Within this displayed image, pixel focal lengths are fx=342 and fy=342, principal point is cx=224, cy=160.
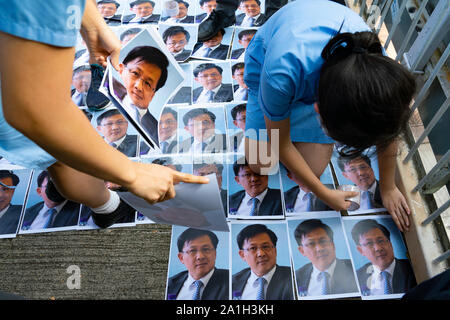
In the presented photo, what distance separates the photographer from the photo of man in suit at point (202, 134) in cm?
118

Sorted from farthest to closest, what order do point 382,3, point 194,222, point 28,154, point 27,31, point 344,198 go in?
point 382,3 → point 344,198 → point 194,222 → point 28,154 → point 27,31

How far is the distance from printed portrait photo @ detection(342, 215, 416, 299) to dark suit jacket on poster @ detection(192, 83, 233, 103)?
602 mm

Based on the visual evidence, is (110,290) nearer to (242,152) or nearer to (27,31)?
(242,152)

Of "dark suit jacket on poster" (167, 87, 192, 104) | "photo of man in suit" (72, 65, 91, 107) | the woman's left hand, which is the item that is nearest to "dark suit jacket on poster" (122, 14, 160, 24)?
"photo of man in suit" (72, 65, 91, 107)

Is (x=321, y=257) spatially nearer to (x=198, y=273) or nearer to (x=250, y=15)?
(x=198, y=273)

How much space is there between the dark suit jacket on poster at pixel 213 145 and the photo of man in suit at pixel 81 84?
424 mm

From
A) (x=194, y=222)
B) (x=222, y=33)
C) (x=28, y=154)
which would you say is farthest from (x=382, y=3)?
(x=28, y=154)

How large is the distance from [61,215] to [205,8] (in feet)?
3.41

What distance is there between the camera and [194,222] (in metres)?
0.87

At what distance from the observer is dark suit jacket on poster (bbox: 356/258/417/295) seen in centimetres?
93

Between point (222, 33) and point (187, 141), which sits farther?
point (222, 33)

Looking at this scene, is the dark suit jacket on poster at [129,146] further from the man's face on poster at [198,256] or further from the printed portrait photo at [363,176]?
the printed portrait photo at [363,176]

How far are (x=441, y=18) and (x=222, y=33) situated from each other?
82 cm

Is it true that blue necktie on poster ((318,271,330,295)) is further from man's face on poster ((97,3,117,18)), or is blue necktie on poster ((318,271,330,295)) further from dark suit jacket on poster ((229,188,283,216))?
man's face on poster ((97,3,117,18))
